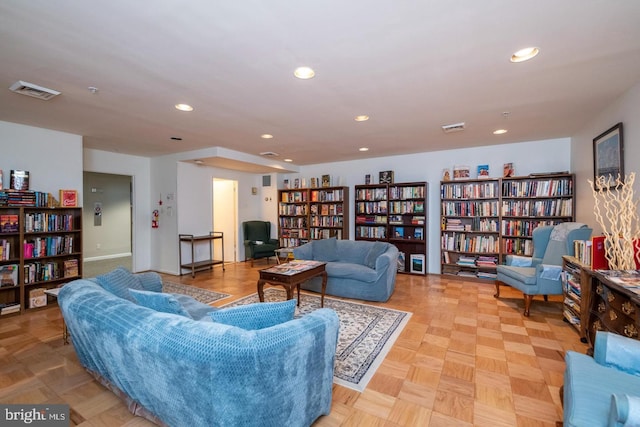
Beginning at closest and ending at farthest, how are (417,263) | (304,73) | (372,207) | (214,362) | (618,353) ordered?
(214,362) < (618,353) < (304,73) < (417,263) < (372,207)

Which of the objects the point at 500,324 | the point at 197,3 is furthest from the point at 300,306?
the point at 197,3

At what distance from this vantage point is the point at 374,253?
13.6 feet

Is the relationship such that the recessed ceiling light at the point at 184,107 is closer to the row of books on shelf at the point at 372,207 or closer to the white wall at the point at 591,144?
the row of books on shelf at the point at 372,207

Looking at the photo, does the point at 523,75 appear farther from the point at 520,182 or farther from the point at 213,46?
the point at 520,182

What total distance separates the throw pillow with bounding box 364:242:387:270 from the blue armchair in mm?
2629

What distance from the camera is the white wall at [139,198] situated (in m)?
5.22

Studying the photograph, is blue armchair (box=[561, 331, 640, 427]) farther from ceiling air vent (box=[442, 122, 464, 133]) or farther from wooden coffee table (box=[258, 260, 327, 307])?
ceiling air vent (box=[442, 122, 464, 133])

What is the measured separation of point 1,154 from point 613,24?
5984 mm

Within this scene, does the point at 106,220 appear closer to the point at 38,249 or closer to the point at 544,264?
the point at 38,249

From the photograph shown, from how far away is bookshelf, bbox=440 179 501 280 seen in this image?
15.8ft

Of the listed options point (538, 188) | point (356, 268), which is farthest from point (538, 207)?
point (356, 268)

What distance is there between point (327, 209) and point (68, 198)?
4.44 metres

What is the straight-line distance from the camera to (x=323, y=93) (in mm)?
2605

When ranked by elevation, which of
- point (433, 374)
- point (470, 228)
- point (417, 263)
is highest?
point (470, 228)
